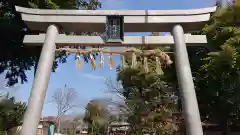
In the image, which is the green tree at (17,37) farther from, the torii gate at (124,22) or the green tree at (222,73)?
the green tree at (222,73)

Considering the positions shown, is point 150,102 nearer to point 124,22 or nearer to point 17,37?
point 17,37

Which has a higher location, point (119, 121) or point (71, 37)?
point (71, 37)

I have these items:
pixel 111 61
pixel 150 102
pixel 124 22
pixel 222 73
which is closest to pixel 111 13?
pixel 124 22

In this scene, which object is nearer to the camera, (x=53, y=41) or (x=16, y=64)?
(x=53, y=41)

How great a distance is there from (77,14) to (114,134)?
31.9ft

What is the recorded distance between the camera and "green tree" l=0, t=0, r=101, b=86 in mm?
12633

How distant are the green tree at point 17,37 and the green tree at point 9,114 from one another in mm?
1188

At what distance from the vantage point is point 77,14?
738 centimetres

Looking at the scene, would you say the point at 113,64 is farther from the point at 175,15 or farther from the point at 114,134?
the point at 114,134

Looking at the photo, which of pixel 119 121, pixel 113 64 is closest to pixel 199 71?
pixel 119 121

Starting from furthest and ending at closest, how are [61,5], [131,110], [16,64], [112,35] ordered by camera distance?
1. [131,110]
2. [16,64]
3. [61,5]
4. [112,35]

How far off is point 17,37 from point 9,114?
12.5 ft

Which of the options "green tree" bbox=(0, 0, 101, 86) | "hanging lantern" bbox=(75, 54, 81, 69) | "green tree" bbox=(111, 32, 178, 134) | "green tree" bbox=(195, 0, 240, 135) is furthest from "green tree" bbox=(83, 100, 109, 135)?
"hanging lantern" bbox=(75, 54, 81, 69)

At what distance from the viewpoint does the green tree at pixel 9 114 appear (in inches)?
543
